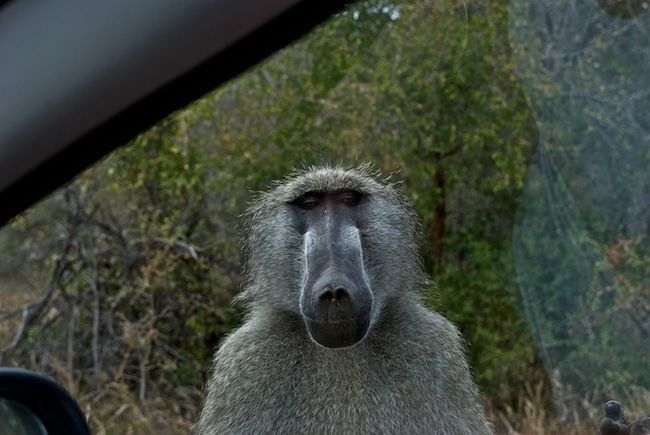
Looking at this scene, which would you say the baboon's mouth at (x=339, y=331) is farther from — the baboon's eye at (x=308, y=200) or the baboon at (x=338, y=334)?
the baboon's eye at (x=308, y=200)

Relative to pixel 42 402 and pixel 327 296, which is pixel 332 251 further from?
pixel 42 402

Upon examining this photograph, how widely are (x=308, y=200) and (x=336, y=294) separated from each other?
18.8 inches

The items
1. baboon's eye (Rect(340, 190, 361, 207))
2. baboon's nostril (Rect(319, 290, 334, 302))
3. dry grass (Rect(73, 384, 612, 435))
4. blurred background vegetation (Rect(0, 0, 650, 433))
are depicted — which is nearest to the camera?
baboon's nostril (Rect(319, 290, 334, 302))

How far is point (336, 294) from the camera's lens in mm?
2273

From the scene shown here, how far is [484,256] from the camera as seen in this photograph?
224 inches

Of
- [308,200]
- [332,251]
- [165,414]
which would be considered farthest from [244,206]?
[332,251]

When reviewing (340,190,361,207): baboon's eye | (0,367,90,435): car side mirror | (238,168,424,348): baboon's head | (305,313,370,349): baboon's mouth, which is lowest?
(0,367,90,435): car side mirror

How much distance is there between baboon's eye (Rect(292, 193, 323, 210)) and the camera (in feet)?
8.74

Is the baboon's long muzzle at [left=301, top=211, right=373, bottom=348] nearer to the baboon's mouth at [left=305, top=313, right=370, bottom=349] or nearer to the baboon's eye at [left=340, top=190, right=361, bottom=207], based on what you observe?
the baboon's mouth at [left=305, top=313, right=370, bottom=349]

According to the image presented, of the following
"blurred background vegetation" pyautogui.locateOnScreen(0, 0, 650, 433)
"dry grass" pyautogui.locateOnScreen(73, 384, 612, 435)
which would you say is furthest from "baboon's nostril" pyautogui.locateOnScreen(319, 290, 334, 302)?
"blurred background vegetation" pyautogui.locateOnScreen(0, 0, 650, 433)

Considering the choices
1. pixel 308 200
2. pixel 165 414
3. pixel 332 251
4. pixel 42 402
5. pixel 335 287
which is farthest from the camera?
pixel 165 414

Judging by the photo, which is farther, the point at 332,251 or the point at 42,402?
the point at 332,251

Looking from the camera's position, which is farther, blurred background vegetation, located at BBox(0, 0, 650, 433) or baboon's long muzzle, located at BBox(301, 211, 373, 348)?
blurred background vegetation, located at BBox(0, 0, 650, 433)

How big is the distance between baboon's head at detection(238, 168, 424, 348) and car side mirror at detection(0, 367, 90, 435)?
105 cm
